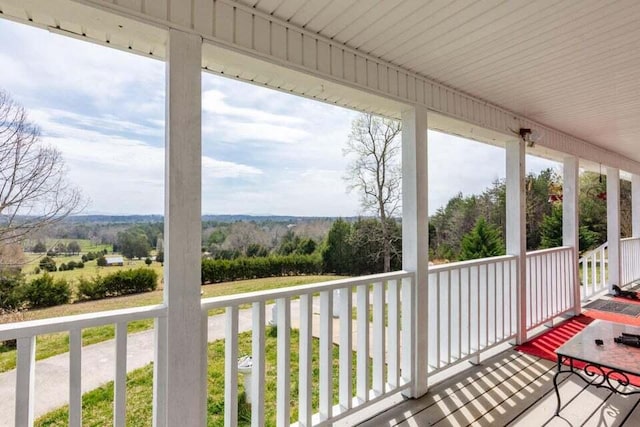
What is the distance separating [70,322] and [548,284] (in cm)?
488

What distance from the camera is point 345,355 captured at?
2.30 m

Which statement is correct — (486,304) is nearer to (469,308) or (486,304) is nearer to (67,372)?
(469,308)

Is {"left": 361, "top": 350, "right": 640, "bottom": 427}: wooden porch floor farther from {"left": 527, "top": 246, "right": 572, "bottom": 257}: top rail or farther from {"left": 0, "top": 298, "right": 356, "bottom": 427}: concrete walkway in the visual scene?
{"left": 0, "top": 298, "right": 356, "bottom": 427}: concrete walkway

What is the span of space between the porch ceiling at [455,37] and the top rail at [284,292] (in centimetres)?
129

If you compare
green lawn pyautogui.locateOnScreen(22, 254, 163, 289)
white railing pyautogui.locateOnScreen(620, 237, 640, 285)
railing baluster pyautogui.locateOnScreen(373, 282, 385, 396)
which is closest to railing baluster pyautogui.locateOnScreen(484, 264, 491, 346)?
railing baluster pyautogui.locateOnScreen(373, 282, 385, 396)

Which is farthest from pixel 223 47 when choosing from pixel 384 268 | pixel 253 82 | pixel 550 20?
pixel 384 268

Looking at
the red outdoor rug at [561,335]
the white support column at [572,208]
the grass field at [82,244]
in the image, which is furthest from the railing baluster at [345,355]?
the white support column at [572,208]

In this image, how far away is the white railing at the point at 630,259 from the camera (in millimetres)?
6229

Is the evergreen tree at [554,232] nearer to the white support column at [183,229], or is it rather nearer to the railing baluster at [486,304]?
the railing baluster at [486,304]

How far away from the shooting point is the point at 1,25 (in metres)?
2.12

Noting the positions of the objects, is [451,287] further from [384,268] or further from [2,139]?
[384,268]

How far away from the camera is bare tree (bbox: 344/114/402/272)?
301 inches

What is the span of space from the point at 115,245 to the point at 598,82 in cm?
402

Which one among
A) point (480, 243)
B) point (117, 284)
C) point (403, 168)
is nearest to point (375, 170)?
point (480, 243)
